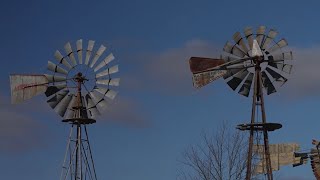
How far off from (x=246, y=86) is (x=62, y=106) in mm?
6482

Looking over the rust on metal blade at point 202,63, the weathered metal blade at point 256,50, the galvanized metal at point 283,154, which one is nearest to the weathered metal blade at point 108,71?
the rust on metal blade at point 202,63

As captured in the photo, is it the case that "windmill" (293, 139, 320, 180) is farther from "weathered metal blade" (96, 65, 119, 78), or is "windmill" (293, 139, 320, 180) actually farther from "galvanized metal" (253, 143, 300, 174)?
"weathered metal blade" (96, 65, 119, 78)

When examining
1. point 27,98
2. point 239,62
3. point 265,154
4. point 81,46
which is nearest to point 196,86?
point 239,62

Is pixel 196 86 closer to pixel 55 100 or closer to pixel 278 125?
pixel 278 125

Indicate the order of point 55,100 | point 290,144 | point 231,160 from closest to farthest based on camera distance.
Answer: point 55,100, point 231,160, point 290,144

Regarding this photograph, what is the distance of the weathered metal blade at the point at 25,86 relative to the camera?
24166 millimetres

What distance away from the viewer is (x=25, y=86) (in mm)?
24344

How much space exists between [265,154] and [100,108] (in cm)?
612

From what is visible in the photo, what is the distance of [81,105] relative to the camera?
24.4 m

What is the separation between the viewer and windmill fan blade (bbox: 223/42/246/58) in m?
23.0

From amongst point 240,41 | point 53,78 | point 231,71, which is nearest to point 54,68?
point 53,78

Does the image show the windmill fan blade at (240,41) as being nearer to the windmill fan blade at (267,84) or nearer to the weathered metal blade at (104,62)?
the windmill fan blade at (267,84)

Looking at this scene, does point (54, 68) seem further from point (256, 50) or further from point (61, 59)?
point (256, 50)

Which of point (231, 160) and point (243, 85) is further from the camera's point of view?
point (231, 160)
